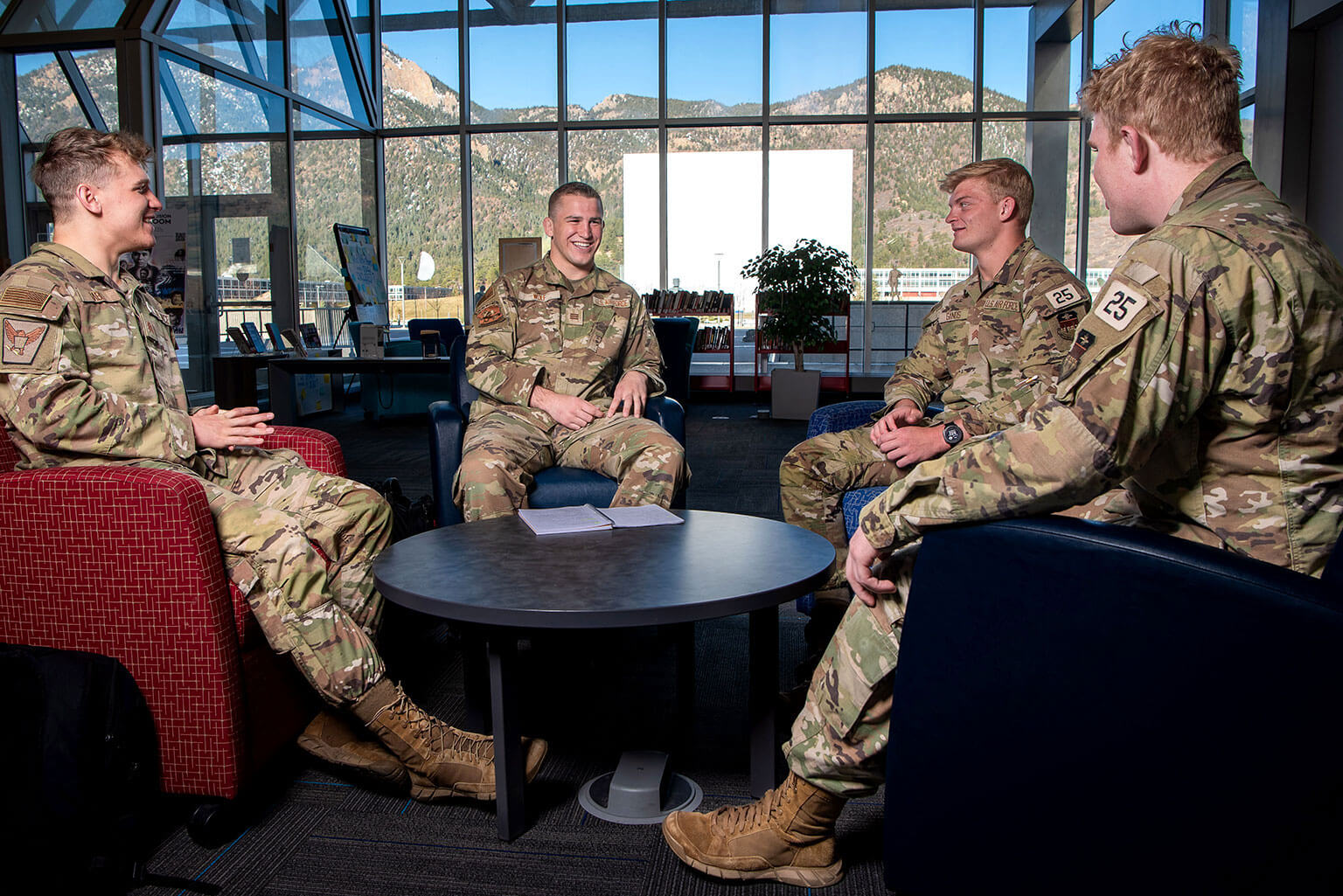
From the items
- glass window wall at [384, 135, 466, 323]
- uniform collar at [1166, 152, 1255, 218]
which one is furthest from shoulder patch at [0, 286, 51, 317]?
glass window wall at [384, 135, 466, 323]

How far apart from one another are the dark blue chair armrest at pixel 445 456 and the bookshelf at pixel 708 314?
661 centimetres

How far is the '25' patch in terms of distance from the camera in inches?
42.0

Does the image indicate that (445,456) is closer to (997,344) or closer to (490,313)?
(490,313)

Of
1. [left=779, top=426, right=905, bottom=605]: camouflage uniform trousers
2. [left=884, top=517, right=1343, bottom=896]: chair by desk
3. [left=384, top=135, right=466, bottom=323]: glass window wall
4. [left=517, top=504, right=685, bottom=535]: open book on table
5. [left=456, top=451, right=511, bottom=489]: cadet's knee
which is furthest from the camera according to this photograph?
[left=384, top=135, right=466, bottom=323]: glass window wall

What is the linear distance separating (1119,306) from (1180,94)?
13.5 inches

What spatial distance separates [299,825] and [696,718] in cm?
88

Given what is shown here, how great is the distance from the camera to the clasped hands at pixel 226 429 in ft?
6.81

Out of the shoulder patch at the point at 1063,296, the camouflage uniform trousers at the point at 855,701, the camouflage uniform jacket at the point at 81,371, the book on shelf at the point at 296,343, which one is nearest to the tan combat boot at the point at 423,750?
the camouflage uniform trousers at the point at 855,701

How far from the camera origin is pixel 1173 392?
3.51 ft

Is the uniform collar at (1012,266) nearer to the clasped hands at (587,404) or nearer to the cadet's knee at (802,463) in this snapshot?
the cadet's knee at (802,463)

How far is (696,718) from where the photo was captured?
2.17m

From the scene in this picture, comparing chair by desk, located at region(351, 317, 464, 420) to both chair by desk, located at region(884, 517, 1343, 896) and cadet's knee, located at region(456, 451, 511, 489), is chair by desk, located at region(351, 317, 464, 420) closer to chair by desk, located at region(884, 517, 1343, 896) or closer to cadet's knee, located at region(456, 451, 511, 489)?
cadet's knee, located at region(456, 451, 511, 489)

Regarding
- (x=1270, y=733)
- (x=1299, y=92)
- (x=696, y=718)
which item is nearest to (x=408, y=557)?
(x=696, y=718)

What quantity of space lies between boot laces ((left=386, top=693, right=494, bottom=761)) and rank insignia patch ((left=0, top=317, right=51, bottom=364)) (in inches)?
38.6
